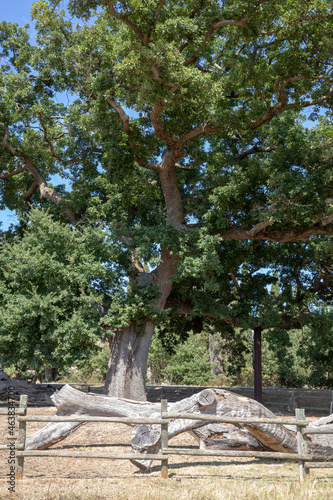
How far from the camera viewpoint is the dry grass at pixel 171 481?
6184 mm

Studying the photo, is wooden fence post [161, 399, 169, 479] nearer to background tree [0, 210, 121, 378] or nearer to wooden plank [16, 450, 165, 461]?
wooden plank [16, 450, 165, 461]

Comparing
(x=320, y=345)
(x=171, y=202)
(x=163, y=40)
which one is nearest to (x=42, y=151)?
(x=171, y=202)

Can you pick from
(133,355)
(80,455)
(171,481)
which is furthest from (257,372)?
(80,455)

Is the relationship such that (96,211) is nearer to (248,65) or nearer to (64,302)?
(64,302)

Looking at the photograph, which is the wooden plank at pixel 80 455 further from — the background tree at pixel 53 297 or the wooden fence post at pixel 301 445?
the background tree at pixel 53 297

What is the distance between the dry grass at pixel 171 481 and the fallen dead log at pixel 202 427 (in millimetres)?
393

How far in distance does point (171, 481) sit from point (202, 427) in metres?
2.09

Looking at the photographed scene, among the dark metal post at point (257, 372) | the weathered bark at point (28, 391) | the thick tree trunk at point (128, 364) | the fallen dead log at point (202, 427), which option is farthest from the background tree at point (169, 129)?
the fallen dead log at point (202, 427)

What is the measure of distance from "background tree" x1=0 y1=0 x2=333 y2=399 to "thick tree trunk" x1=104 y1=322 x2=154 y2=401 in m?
0.05

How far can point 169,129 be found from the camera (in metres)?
16.4

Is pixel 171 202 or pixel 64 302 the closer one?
pixel 64 302

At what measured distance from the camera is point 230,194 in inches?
610

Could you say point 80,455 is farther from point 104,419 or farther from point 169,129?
point 169,129

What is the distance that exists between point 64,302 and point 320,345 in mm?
15170
